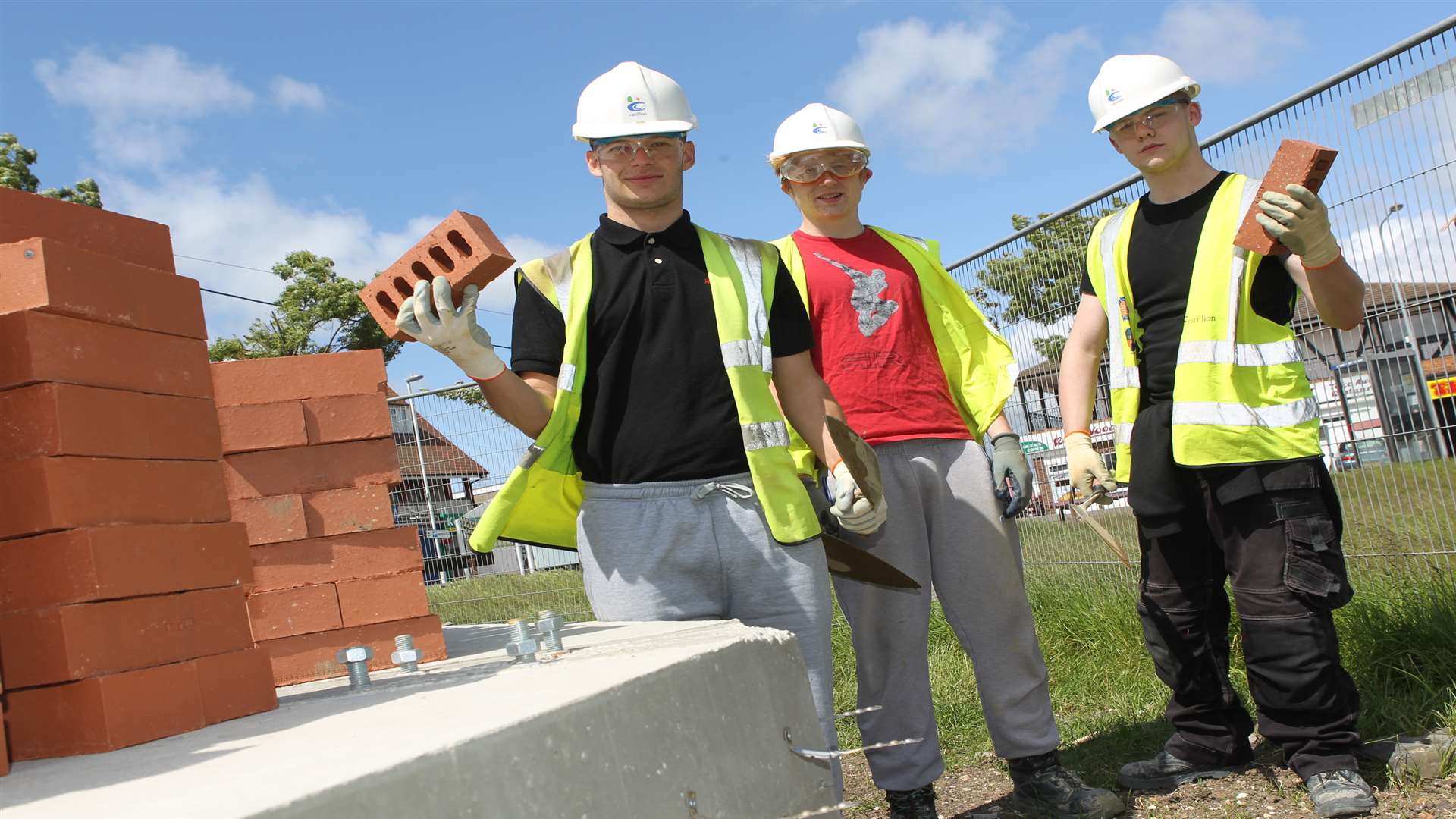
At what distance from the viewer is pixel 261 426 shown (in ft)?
11.2

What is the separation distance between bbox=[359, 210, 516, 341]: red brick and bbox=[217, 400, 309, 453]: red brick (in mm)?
732

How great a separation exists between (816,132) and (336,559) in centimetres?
204

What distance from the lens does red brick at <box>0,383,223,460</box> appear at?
203 cm

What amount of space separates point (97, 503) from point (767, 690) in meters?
1.24

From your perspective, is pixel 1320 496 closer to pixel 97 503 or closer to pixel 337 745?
pixel 337 745

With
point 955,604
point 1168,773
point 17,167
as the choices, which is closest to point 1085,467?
point 955,604

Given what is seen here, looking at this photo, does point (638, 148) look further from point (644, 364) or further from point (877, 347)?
point (877, 347)

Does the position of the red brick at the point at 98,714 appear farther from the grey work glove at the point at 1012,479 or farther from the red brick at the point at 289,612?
the grey work glove at the point at 1012,479

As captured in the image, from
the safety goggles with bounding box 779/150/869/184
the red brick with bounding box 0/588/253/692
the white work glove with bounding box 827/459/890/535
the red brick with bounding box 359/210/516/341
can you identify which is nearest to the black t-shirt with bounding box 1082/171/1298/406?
the safety goggles with bounding box 779/150/869/184

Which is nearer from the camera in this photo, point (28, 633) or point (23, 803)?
point (23, 803)

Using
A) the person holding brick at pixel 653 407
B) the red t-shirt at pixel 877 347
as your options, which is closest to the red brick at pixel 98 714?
the person holding brick at pixel 653 407

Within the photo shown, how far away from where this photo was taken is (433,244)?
283 cm

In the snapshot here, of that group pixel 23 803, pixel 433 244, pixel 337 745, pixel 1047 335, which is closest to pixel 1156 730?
pixel 1047 335

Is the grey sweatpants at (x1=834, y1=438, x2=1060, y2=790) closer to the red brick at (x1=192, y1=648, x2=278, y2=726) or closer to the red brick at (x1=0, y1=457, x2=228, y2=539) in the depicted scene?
the red brick at (x1=192, y1=648, x2=278, y2=726)
